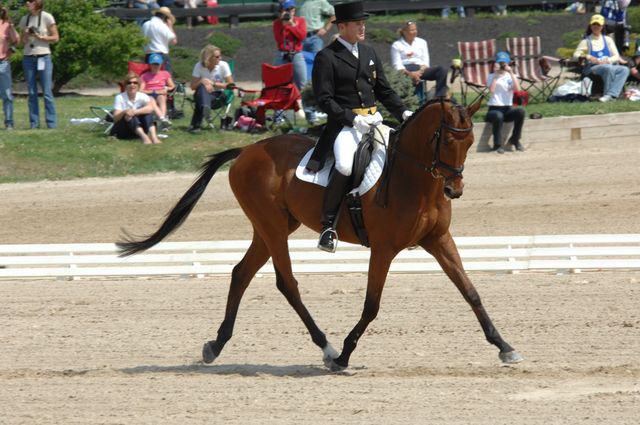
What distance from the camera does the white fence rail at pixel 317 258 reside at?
11.5 m

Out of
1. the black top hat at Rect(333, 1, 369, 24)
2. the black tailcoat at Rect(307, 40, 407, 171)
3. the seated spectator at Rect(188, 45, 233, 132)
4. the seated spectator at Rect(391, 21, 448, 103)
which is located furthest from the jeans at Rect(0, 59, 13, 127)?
the black top hat at Rect(333, 1, 369, 24)

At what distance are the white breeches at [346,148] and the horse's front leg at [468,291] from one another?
2.57 feet

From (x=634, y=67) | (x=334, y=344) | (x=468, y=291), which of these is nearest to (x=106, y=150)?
(x=634, y=67)

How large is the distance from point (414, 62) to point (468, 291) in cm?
1079

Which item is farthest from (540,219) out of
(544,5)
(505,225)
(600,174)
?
(544,5)

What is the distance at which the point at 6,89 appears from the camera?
718 inches

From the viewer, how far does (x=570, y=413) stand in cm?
680

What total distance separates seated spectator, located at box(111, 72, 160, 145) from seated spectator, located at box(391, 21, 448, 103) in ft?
12.4

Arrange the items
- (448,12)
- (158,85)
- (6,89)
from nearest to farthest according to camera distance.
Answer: (6,89) → (158,85) → (448,12)

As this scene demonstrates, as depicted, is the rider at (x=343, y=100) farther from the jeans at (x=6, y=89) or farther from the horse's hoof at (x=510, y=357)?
the jeans at (x=6, y=89)

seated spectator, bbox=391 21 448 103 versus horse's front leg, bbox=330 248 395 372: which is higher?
seated spectator, bbox=391 21 448 103

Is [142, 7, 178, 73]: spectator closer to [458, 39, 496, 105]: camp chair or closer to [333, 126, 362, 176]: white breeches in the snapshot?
[458, 39, 496, 105]: camp chair

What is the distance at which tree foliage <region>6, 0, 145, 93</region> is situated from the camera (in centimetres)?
2150

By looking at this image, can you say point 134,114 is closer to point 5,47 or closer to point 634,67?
point 5,47
